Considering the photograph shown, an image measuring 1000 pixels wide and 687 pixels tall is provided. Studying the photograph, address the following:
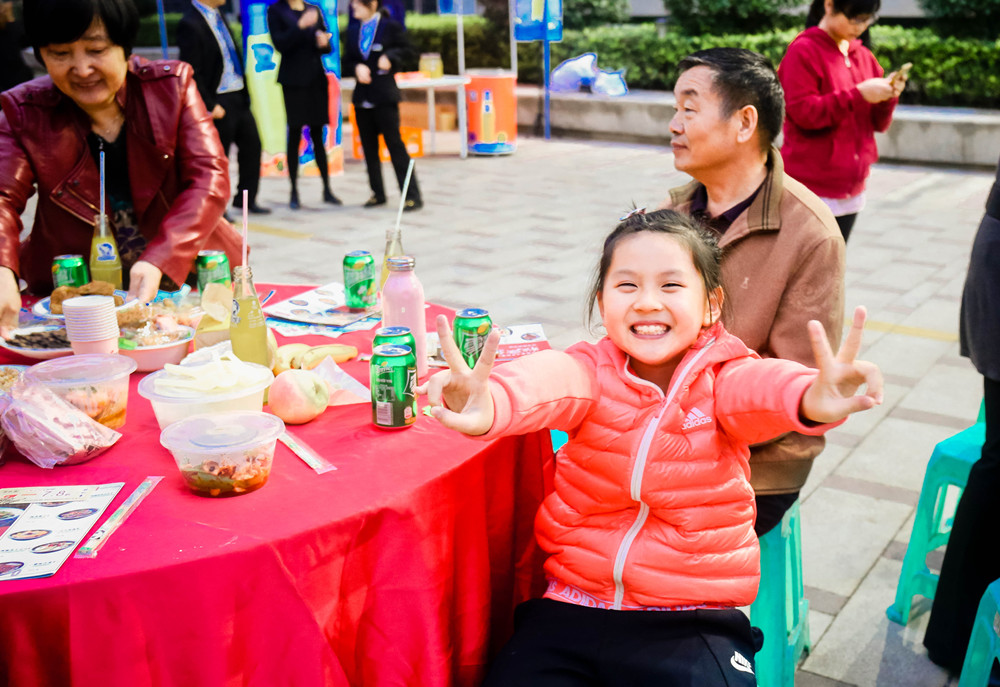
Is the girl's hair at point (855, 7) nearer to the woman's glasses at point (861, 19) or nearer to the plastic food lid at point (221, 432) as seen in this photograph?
the woman's glasses at point (861, 19)

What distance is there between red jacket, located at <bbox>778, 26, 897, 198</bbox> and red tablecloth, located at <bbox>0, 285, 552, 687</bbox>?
2.89 m

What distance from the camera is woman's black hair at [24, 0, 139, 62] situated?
2342mm

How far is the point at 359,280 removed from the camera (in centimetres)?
256

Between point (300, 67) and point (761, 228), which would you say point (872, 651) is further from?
point (300, 67)

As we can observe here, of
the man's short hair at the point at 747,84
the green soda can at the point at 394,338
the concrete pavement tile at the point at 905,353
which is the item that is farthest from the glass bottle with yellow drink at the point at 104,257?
the concrete pavement tile at the point at 905,353

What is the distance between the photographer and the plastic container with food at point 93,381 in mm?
1738

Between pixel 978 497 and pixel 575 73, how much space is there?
10690 millimetres

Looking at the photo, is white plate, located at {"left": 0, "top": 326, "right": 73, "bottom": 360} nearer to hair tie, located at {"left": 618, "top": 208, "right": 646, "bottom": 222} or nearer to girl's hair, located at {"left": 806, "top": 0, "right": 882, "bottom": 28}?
hair tie, located at {"left": 618, "top": 208, "right": 646, "bottom": 222}

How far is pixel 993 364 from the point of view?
223 centimetres

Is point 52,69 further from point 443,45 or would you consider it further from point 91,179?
point 443,45

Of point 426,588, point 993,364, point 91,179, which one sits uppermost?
point 91,179

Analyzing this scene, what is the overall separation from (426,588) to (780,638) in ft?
3.32

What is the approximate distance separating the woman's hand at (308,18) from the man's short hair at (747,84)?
5.70 meters

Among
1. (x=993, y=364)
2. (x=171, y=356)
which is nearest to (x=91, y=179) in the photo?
(x=171, y=356)
